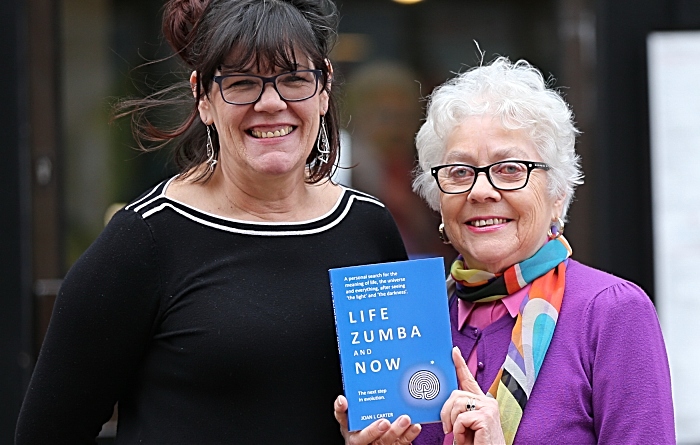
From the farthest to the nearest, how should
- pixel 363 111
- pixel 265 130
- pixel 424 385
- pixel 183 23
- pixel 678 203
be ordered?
pixel 363 111 < pixel 678 203 < pixel 183 23 < pixel 265 130 < pixel 424 385

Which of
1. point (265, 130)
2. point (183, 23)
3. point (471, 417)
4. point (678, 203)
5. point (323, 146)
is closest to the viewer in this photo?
point (471, 417)

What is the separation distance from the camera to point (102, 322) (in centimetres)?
225

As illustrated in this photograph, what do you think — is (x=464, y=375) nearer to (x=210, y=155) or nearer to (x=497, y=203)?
(x=497, y=203)

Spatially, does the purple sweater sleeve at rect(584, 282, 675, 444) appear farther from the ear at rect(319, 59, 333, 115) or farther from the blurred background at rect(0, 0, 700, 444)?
the blurred background at rect(0, 0, 700, 444)

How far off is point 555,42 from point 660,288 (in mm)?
1445

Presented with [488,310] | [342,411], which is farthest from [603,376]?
[342,411]

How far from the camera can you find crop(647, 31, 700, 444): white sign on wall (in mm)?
4566

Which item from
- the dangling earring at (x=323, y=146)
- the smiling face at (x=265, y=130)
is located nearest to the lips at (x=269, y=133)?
the smiling face at (x=265, y=130)

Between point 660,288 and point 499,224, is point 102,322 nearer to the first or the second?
point 499,224

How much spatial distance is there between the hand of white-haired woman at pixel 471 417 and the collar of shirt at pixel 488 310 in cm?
23

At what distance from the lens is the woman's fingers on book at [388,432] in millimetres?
2160

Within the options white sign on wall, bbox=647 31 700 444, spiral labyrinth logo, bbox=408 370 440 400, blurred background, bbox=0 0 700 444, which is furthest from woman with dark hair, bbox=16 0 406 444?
white sign on wall, bbox=647 31 700 444

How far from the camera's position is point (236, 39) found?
2.25m

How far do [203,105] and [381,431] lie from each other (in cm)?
94
